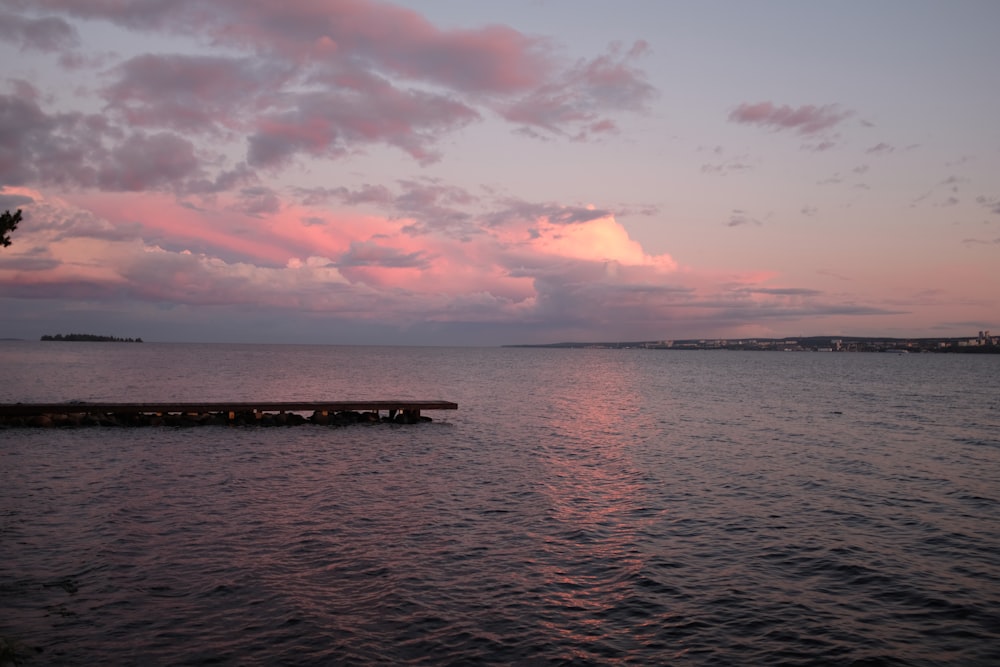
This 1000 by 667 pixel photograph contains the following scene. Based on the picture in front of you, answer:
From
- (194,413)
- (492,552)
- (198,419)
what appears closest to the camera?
(492,552)

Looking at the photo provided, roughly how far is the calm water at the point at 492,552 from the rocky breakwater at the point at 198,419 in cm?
331

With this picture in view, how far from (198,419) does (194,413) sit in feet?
3.29

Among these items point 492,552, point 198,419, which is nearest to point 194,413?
point 198,419

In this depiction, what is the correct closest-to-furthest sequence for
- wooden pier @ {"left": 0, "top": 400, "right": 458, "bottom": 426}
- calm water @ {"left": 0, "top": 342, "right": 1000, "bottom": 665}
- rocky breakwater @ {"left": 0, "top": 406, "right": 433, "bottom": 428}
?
1. calm water @ {"left": 0, "top": 342, "right": 1000, "bottom": 665}
2. rocky breakwater @ {"left": 0, "top": 406, "right": 433, "bottom": 428}
3. wooden pier @ {"left": 0, "top": 400, "right": 458, "bottom": 426}

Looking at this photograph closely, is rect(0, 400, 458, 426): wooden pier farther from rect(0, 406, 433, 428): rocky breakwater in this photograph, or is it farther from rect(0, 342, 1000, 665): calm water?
rect(0, 342, 1000, 665): calm water

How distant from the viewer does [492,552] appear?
16.1 m

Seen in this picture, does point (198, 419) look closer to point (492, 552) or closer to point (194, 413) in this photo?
point (194, 413)

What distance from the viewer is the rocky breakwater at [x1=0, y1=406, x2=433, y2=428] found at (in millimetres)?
37875

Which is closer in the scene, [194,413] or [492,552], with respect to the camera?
[492,552]

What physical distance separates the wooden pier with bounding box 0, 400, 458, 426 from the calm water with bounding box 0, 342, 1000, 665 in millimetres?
3783

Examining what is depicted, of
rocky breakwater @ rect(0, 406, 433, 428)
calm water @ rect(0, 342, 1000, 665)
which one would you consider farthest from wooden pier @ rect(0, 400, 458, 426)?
calm water @ rect(0, 342, 1000, 665)

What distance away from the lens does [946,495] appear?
2350cm

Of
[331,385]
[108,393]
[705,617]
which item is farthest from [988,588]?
[331,385]

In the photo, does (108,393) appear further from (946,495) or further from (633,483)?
(946,495)
